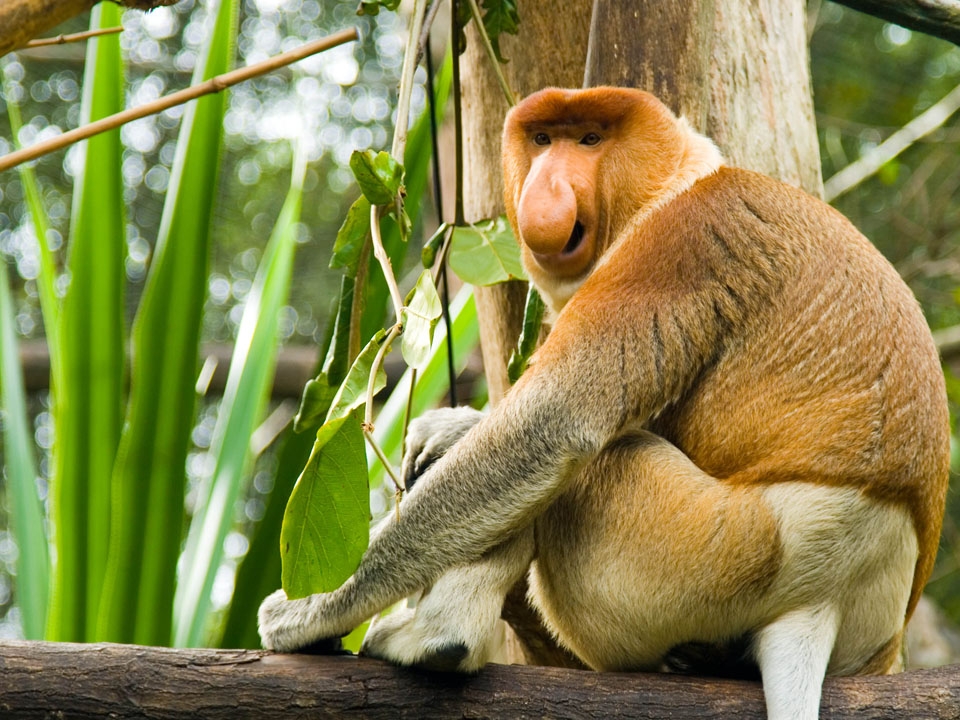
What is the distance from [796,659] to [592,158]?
103 cm

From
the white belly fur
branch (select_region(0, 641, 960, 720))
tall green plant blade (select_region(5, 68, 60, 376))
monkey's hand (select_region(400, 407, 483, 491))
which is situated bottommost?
branch (select_region(0, 641, 960, 720))

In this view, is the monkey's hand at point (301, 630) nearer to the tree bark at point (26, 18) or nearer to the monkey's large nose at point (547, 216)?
the monkey's large nose at point (547, 216)

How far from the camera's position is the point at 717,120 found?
2.40m

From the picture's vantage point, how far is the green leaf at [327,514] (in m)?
1.56

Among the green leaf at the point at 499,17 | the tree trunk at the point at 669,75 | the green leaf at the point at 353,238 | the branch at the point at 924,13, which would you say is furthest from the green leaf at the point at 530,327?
the branch at the point at 924,13

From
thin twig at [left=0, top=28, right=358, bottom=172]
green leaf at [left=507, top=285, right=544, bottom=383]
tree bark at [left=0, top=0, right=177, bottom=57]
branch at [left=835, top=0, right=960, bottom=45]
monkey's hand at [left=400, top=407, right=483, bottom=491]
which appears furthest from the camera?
green leaf at [left=507, top=285, right=544, bottom=383]

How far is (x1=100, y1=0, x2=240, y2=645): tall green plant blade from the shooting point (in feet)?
8.64

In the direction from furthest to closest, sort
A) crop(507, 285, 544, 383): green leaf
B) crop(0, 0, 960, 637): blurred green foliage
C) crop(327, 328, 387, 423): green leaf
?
crop(0, 0, 960, 637): blurred green foliage, crop(507, 285, 544, 383): green leaf, crop(327, 328, 387, 423): green leaf

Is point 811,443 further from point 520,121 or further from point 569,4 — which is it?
point 569,4

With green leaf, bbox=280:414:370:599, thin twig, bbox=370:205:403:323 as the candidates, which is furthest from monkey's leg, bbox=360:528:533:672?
thin twig, bbox=370:205:403:323

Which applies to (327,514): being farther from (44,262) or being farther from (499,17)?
(44,262)

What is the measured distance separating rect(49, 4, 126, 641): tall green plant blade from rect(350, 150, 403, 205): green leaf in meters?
1.25

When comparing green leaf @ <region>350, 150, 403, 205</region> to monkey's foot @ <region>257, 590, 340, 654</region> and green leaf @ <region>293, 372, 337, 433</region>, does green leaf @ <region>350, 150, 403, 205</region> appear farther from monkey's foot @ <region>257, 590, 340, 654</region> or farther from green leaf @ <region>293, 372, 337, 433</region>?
monkey's foot @ <region>257, 590, 340, 654</region>

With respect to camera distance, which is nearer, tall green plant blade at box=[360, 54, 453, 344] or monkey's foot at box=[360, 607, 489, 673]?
monkey's foot at box=[360, 607, 489, 673]
